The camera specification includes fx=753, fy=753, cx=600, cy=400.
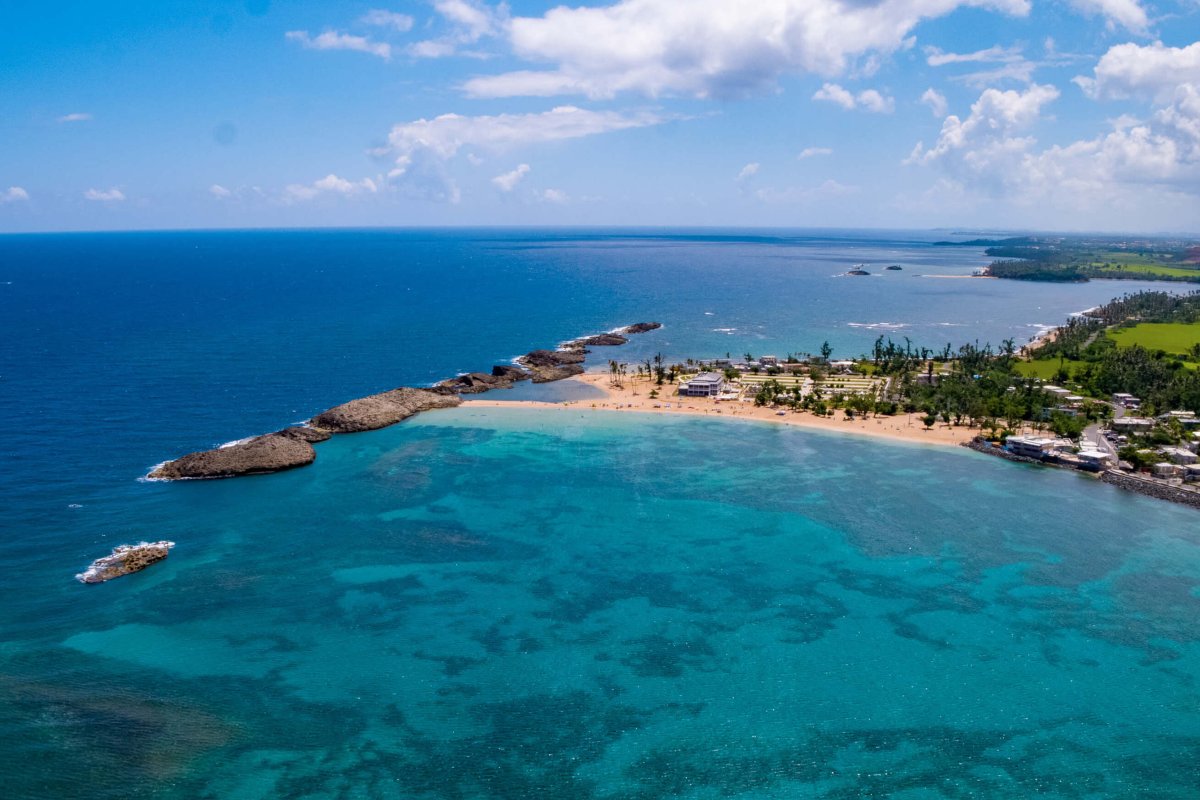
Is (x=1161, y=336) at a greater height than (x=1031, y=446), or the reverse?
(x=1161, y=336)

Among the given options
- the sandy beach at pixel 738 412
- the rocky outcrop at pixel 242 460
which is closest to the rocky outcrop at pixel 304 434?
the rocky outcrop at pixel 242 460

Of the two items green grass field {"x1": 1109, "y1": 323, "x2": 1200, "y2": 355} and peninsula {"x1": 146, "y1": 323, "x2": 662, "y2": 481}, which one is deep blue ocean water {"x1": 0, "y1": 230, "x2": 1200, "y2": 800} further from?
green grass field {"x1": 1109, "y1": 323, "x2": 1200, "y2": 355}

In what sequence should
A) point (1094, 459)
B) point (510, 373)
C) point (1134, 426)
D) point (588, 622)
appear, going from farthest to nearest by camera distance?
point (510, 373), point (1134, 426), point (1094, 459), point (588, 622)

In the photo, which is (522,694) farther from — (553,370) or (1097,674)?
(553,370)

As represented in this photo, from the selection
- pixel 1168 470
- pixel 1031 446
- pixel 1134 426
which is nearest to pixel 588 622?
pixel 1031 446

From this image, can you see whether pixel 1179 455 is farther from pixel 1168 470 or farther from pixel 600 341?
pixel 600 341

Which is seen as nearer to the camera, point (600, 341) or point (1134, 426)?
point (1134, 426)

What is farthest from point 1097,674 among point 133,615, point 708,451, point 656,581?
point 133,615
